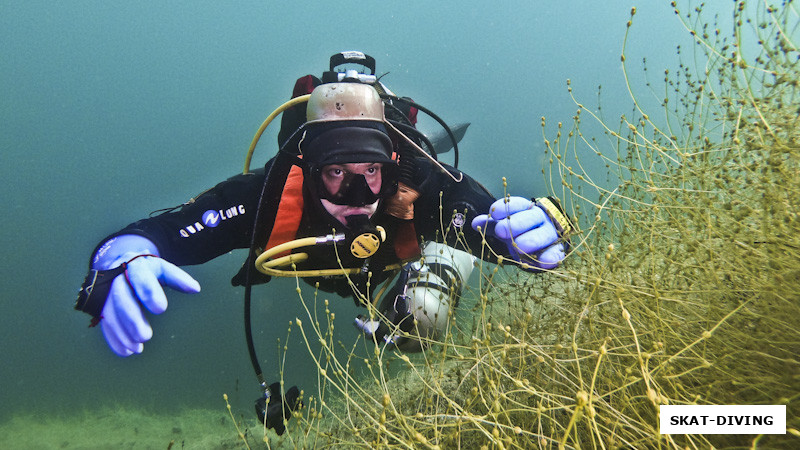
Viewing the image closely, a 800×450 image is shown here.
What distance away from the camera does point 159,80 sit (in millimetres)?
65188

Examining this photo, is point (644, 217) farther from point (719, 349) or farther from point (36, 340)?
point (36, 340)

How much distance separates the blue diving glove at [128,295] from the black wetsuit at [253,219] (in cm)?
80

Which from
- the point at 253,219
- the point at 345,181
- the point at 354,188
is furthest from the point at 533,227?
the point at 253,219

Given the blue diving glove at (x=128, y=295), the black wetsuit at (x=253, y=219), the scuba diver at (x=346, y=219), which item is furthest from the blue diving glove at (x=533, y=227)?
the blue diving glove at (x=128, y=295)

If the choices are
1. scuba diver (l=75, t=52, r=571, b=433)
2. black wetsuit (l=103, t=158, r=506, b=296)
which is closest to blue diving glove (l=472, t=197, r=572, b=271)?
scuba diver (l=75, t=52, r=571, b=433)

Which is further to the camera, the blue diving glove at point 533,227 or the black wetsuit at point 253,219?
the black wetsuit at point 253,219

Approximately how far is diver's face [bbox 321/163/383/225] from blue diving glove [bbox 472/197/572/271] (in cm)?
100

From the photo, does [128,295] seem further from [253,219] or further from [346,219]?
[346,219]

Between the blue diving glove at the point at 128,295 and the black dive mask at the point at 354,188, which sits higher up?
the black dive mask at the point at 354,188

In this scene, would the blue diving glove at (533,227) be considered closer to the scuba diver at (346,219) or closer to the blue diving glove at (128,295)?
the scuba diver at (346,219)

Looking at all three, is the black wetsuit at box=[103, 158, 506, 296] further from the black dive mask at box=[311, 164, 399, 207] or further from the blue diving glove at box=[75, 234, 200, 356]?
the blue diving glove at box=[75, 234, 200, 356]

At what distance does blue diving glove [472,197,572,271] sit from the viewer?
7.93 feet

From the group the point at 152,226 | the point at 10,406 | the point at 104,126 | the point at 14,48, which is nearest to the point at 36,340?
the point at 10,406

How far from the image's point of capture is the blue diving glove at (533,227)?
242cm
